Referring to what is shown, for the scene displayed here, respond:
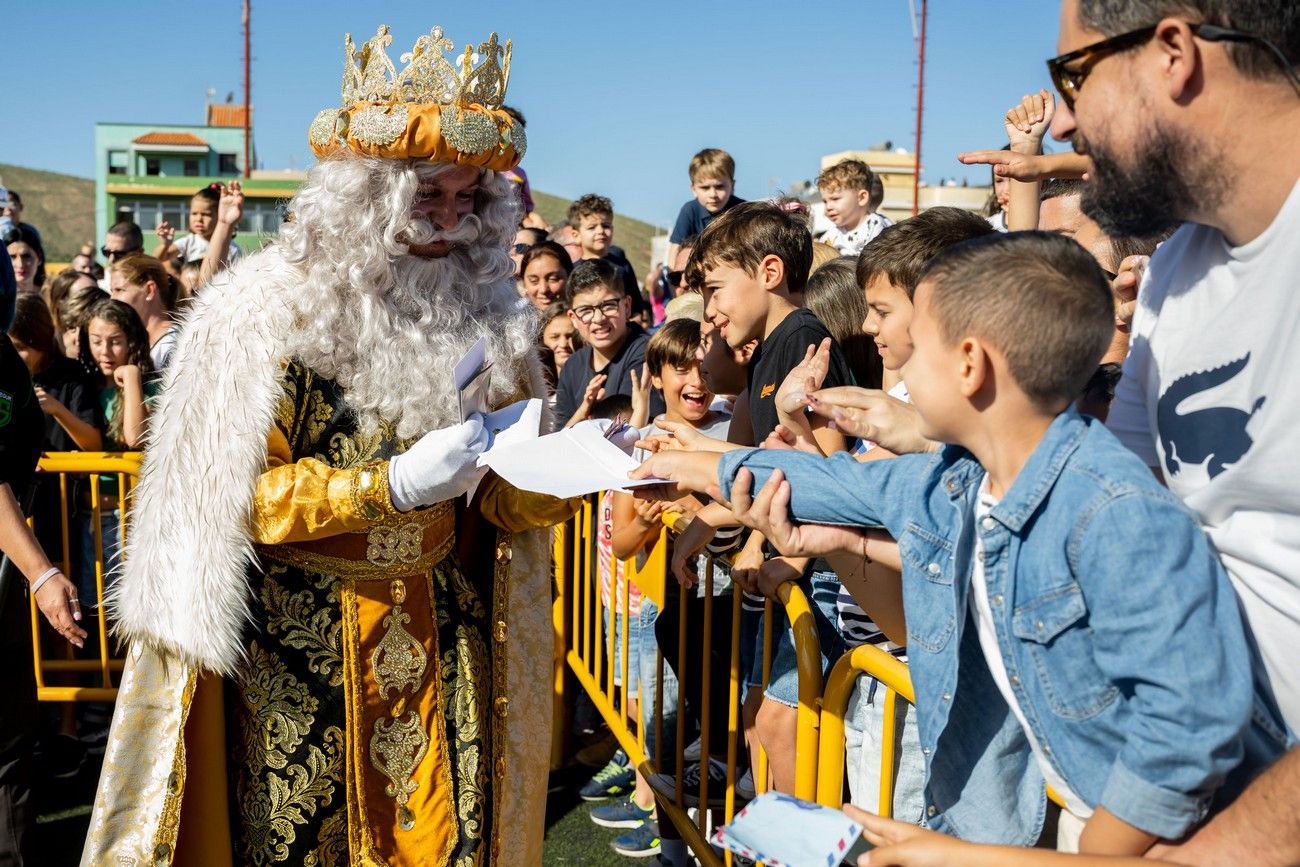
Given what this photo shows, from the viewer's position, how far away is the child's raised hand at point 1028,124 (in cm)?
361

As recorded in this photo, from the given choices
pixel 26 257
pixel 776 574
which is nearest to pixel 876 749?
pixel 776 574

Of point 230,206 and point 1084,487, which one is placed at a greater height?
point 230,206

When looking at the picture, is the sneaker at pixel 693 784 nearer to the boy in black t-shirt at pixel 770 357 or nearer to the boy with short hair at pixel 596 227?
the boy in black t-shirt at pixel 770 357

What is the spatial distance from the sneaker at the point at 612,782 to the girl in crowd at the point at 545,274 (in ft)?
8.14

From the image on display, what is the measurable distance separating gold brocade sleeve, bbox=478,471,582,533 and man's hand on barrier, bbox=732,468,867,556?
1.04m

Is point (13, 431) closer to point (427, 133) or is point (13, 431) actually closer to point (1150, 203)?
point (427, 133)


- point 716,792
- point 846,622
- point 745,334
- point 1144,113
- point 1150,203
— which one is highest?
point 1144,113

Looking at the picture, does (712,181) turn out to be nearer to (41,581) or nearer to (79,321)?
(79,321)

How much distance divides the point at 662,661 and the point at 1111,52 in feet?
9.07

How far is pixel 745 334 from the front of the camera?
365cm

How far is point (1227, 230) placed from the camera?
1545mm

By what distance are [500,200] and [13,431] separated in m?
1.59

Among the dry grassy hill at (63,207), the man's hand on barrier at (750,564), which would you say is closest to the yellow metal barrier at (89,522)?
the man's hand on barrier at (750,564)

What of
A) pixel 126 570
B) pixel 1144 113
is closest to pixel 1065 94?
pixel 1144 113
